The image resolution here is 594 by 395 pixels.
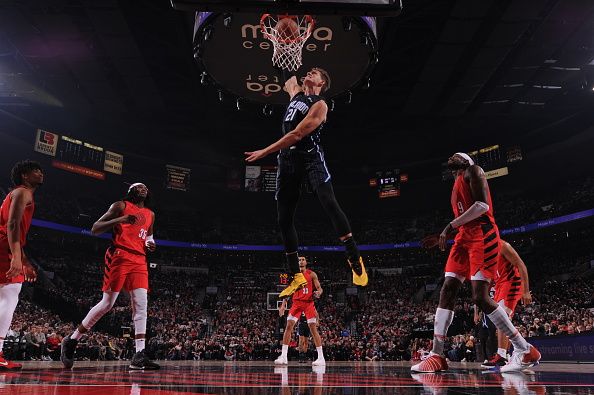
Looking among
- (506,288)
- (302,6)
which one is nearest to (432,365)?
(506,288)

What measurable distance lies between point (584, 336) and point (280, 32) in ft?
32.3

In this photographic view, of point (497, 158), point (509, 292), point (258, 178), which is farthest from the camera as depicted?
point (258, 178)

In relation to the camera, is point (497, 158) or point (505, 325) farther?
point (497, 158)

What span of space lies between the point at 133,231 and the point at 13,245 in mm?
1293

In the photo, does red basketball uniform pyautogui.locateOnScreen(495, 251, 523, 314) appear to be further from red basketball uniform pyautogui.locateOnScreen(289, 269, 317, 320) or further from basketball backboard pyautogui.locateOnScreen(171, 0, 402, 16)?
red basketball uniform pyautogui.locateOnScreen(289, 269, 317, 320)

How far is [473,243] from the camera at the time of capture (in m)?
4.71

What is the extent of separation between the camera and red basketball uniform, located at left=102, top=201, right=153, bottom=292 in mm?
5387

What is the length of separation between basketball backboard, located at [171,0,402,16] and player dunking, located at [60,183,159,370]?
7.54 ft

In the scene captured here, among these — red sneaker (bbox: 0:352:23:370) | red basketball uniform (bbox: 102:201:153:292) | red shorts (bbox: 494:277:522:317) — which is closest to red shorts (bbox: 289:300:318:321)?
red shorts (bbox: 494:277:522:317)

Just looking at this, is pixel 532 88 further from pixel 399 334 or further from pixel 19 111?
pixel 19 111

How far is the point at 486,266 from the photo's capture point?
461 cm

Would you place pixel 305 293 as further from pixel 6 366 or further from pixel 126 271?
pixel 6 366

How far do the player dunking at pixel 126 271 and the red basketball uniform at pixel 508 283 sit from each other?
466cm

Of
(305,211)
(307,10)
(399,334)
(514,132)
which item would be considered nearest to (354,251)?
(307,10)
